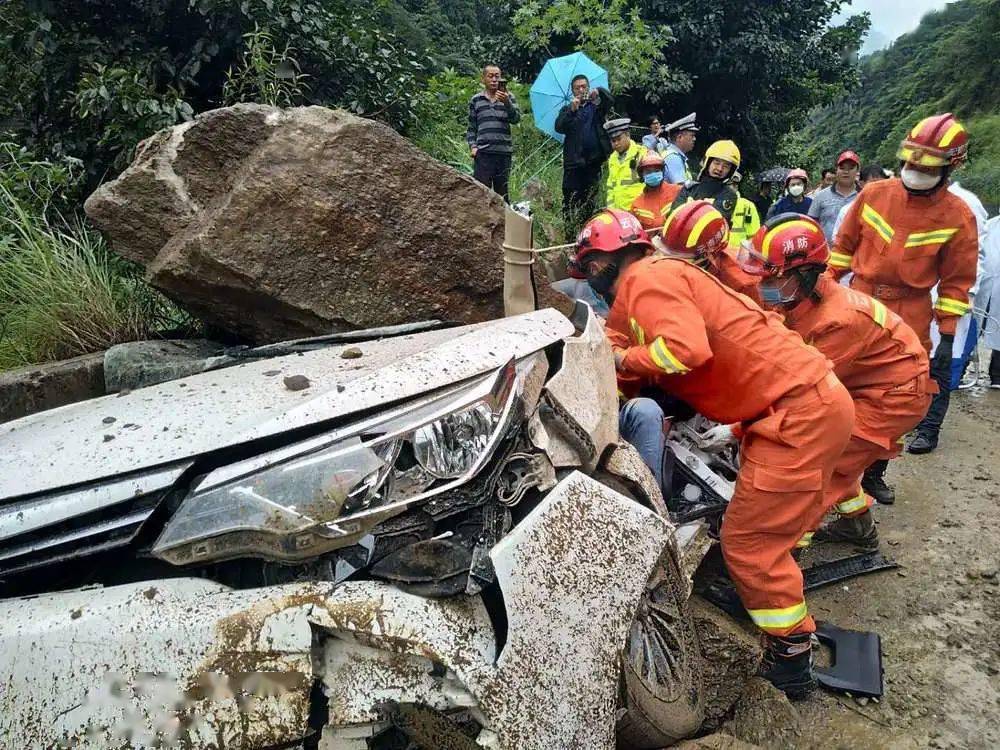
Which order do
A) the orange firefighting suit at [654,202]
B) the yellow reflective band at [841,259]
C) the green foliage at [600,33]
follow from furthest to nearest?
the green foliage at [600,33] → the orange firefighting suit at [654,202] → the yellow reflective band at [841,259]

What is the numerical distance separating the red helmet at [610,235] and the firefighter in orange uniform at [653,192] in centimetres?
311

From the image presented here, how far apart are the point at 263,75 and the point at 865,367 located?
4.12 meters

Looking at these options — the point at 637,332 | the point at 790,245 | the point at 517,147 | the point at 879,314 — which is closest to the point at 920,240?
the point at 879,314

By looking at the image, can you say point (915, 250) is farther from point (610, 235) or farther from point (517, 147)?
point (517, 147)

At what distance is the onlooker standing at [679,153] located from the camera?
694cm

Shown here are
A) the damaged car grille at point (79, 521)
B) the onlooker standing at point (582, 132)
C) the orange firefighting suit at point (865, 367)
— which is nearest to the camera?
the damaged car grille at point (79, 521)

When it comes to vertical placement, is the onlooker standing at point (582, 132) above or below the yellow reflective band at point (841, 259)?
above

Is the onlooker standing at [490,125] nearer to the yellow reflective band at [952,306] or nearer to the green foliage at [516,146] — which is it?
the green foliage at [516,146]

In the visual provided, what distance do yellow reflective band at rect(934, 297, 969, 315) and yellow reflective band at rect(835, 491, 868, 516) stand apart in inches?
60.7

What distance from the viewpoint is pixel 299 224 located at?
3.02 m

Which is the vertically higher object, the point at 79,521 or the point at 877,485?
the point at 79,521

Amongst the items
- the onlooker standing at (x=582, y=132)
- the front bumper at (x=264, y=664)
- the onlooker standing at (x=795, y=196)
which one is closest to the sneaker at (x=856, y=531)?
the front bumper at (x=264, y=664)

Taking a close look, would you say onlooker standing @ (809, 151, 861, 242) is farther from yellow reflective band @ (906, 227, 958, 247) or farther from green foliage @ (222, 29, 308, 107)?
green foliage @ (222, 29, 308, 107)

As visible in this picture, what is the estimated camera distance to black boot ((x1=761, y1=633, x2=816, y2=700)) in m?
2.48
